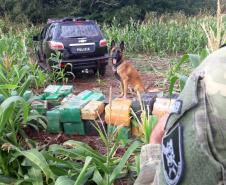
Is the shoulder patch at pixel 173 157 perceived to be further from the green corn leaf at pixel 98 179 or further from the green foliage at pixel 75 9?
the green foliage at pixel 75 9

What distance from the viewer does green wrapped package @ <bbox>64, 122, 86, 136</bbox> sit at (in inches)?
126

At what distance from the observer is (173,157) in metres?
0.69

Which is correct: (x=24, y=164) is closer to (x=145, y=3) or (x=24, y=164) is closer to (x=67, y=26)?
(x=67, y=26)

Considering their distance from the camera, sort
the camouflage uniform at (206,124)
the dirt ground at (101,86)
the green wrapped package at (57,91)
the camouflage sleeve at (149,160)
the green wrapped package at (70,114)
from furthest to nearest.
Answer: the green wrapped package at (57,91), the green wrapped package at (70,114), the dirt ground at (101,86), the camouflage sleeve at (149,160), the camouflage uniform at (206,124)

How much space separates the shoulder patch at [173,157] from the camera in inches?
25.9

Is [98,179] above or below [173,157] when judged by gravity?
below

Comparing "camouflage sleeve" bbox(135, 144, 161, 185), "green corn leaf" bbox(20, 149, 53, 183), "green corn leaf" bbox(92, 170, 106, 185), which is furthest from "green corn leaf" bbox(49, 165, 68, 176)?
"camouflage sleeve" bbox(135, 144, 161, 185)

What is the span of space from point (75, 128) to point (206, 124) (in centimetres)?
278

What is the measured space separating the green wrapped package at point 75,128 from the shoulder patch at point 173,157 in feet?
8.28

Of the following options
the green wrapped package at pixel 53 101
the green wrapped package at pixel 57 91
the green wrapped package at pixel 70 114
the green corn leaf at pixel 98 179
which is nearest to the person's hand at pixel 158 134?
the green corn leaf at pixel 98 179

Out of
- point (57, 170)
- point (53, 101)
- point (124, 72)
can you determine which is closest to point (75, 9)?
point (124, 72)

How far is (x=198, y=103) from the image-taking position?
1.98ft

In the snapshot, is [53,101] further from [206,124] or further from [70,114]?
[206,124]

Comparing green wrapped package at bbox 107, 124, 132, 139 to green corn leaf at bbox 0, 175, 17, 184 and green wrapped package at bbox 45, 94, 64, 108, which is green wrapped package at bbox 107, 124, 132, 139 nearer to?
green wrapped package at bbox 45, 94, 64, 108
